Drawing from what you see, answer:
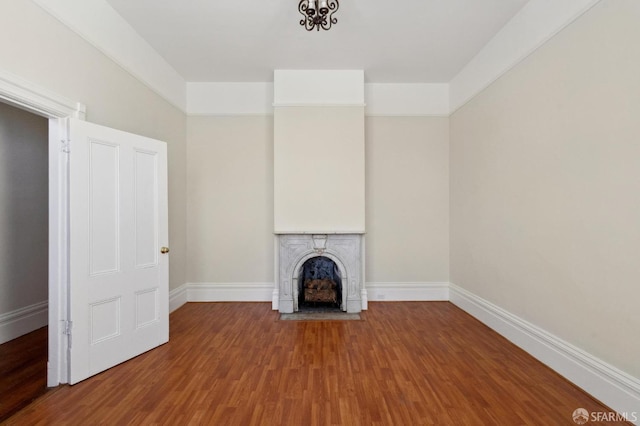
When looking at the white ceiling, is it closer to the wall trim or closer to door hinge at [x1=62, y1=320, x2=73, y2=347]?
the wall trim

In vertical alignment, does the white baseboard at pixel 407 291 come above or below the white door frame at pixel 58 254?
below

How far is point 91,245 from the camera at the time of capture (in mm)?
2559

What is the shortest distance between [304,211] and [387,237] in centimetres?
→ 142

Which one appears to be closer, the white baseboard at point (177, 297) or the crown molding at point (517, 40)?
the crown molding at point (517, 40)

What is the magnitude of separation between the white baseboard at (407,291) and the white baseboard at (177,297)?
2733 millimetres

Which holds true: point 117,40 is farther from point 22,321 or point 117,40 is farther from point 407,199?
point 407,199

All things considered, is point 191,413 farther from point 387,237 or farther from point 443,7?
point 443,7

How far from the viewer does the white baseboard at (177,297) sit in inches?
167

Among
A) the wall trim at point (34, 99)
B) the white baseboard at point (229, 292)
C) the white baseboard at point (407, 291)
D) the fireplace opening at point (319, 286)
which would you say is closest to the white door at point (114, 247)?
the wall trim at point (34, 99)

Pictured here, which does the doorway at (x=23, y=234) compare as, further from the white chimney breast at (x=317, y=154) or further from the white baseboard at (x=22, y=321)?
the white chimney breast at (x=317, y=154)

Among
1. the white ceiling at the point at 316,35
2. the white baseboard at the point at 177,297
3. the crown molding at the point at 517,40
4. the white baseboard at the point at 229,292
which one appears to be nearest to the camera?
the crown molding at the point at 517,40

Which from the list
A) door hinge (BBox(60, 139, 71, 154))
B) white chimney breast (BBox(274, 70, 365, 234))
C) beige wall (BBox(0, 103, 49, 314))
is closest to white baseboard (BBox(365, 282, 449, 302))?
white chimney breast (BBox(274, 70, 365, 234))

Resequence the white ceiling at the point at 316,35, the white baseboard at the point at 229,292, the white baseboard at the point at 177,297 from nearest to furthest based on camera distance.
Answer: the white ceiling at the point at 316,35
the white baseboard at the point at 177,297
the white baseboard at the point at 229,292

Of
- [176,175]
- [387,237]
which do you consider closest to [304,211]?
[387,237]
